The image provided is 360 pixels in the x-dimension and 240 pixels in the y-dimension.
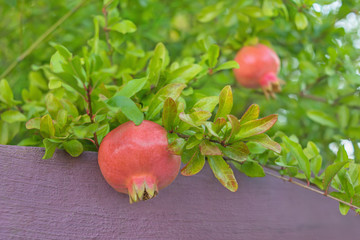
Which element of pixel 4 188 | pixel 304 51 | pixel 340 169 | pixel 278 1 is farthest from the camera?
pixel 304 51

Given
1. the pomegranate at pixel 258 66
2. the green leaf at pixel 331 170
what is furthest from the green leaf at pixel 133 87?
the pomegranate at pixel 258 66

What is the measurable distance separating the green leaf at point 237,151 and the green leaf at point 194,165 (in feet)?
0.12

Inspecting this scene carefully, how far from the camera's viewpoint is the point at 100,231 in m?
0.48

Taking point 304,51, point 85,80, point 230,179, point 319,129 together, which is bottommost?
point 319,129

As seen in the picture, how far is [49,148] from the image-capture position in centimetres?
47

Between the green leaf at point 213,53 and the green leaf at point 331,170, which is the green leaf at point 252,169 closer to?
the green leaf at point 331,170

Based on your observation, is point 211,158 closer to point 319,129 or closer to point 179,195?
point 179,195

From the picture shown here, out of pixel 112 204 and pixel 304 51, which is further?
pixel 304 51

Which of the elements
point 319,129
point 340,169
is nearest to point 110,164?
point 340,169

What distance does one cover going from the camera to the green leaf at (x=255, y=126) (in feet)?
1.46

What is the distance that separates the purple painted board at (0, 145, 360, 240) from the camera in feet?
1.49

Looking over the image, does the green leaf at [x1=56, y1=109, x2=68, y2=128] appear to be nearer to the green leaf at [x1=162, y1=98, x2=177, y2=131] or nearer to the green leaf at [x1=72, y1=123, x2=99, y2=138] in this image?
the green leaf at [x1=72, y1=123, x2=99, y2=138]

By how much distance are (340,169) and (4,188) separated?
0.55 metres

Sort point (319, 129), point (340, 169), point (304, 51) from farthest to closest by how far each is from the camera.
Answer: point (319, 129)
point (304, 51)
point (340, 169)
